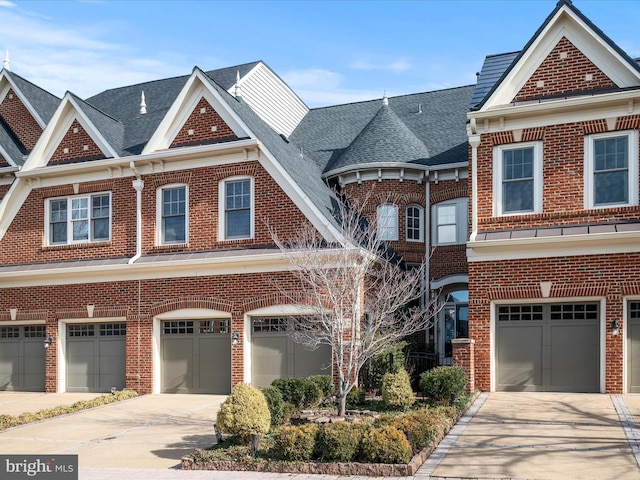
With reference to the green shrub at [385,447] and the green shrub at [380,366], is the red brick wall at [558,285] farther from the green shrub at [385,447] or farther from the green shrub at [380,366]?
the green shrub at [385,447]

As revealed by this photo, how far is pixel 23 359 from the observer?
78.2 ft

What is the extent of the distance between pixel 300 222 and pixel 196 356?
16.8ft

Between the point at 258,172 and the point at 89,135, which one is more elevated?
the point at 89,135

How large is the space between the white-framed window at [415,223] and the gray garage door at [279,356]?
566 centimetres

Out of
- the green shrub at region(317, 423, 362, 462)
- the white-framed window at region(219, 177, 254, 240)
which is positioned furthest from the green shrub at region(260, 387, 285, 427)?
the white-framed window at region(219, 177, 254, 240)

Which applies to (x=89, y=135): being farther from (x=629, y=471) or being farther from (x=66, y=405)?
(x=629, y=471)

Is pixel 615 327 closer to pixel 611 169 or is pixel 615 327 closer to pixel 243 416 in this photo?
pixel 611 169

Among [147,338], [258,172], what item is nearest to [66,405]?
[147,338]

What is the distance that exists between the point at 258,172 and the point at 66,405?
8311 mm

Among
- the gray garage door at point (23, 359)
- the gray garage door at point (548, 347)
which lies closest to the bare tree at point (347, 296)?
the gray garage door at point (548, 347)

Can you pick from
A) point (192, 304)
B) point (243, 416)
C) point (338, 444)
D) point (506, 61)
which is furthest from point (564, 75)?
Result: point (243, 416)

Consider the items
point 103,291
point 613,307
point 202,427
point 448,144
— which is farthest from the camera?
point 448,144

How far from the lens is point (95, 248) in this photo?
75.6ft

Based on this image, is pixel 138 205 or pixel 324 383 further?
pixel 138 205
